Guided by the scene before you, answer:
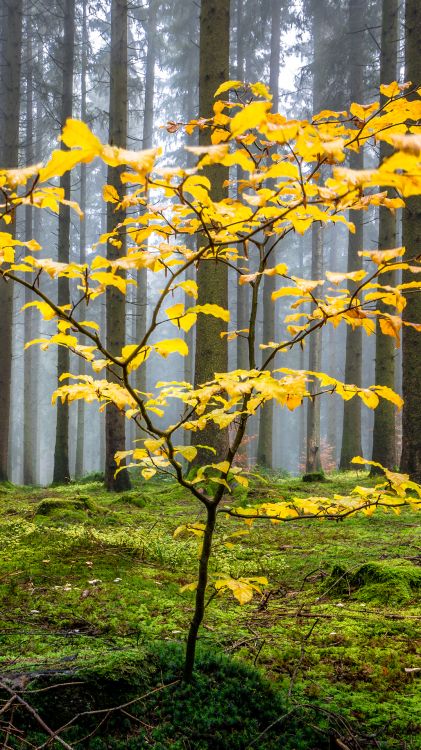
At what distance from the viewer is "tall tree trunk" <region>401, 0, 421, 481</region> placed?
251 inches

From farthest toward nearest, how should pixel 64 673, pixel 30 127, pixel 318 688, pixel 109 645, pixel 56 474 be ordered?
pixel 30 127, pixel 56 474, pixel 109 645, pixel 318 688, pixel 64 673

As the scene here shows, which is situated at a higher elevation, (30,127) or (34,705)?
(30,127)

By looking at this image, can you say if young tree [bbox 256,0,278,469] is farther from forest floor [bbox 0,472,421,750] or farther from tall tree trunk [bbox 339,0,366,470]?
forest floor [bbox 0,472,421,750]

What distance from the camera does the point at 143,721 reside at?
169cm

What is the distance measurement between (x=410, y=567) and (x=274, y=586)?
823 mm

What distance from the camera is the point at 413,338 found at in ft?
21.0

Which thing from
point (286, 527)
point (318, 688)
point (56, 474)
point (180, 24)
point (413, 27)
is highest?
point (180, 24)

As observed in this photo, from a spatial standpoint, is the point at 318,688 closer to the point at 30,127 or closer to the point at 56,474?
the point at 56,474

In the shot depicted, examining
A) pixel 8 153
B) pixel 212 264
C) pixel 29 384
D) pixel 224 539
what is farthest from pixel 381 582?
pixel 29 384

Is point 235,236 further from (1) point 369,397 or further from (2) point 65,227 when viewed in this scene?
(2) point 65,227

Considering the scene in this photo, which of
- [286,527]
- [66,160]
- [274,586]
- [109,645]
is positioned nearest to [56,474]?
[286,527]

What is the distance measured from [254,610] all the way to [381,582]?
2.52 feet

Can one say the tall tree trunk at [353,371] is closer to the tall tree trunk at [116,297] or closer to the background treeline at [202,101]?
the background treeline at [202,101]

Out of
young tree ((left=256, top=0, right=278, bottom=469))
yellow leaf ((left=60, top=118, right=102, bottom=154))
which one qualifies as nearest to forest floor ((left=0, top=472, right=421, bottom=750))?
yellow leaf ((left=60, top=118, right=102, bottom=154))
